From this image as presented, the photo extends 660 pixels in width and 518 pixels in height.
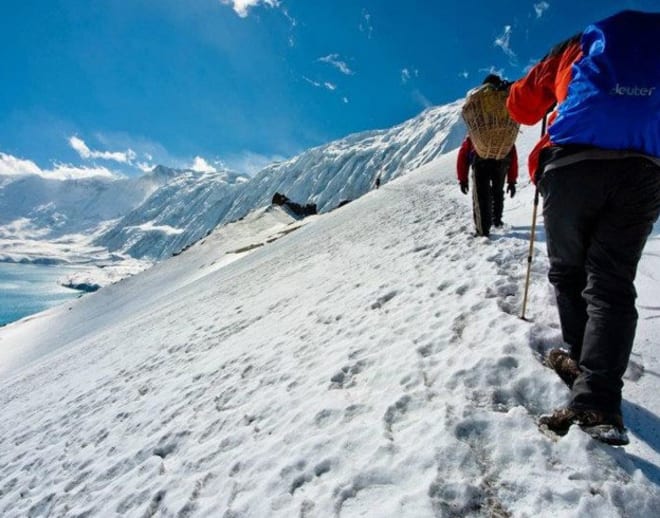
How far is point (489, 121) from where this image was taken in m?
5.86

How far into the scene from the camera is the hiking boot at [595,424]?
99.2 inches

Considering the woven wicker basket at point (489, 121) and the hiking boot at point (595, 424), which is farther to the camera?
the woven wicker basket at point (489, 121)

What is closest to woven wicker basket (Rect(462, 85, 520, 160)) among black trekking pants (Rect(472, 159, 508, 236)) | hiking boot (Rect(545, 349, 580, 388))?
black trekking pants (Rect(472, 159, 508, 236))

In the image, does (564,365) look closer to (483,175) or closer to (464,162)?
(483,175)

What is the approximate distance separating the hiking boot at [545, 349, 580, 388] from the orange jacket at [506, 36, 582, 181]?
142 centimetres

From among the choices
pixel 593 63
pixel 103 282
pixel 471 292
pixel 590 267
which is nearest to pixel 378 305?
pixel 471 292

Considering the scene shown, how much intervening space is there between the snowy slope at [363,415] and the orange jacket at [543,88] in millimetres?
1833

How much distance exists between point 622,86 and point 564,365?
1.99m

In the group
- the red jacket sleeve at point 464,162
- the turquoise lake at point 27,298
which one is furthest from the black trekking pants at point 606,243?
the turquoise lake at point 27,298

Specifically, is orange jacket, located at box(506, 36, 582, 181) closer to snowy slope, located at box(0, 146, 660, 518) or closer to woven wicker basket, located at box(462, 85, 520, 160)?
snowy slope, located at box(0, 146, 660, 518)

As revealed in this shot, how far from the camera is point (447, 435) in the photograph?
9.82 feet

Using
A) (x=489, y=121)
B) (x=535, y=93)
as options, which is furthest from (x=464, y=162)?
(x=535, y=93)

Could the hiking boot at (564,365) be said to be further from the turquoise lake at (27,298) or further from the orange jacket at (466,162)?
the turquoise lake at (27,298)

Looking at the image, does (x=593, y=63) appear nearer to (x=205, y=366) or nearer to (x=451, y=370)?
(x=451, y=370)
